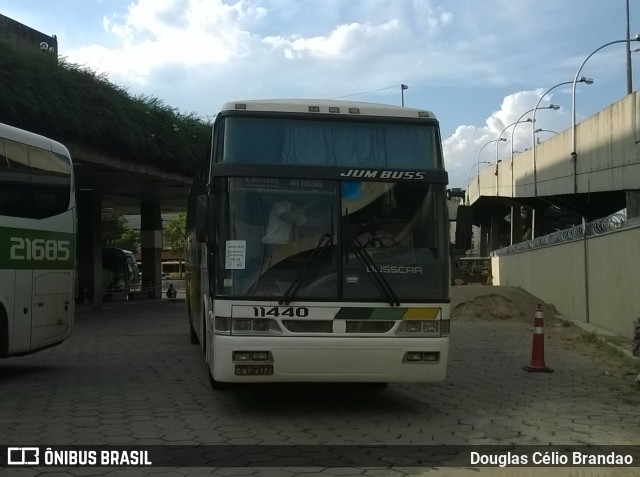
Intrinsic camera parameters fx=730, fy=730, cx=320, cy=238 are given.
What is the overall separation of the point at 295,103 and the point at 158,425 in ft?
12.4

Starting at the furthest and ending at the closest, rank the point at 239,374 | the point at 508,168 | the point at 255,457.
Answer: the point at 508,168 < the point at 239,374 < the point at 255,457

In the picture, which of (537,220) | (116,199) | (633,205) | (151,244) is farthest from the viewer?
(537,220)

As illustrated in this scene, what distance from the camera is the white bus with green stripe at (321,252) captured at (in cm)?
Result: 755

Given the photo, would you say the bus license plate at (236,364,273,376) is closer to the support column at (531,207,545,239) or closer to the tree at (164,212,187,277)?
the support column at (531,207,545,239)

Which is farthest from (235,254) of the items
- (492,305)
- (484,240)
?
(484,240)

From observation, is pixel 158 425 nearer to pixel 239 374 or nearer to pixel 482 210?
pixel 239 374

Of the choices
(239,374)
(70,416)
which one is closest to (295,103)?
(239,374)

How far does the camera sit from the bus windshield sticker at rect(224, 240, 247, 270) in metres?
7.60

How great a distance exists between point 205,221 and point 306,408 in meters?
2.52

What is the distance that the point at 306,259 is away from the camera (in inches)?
302

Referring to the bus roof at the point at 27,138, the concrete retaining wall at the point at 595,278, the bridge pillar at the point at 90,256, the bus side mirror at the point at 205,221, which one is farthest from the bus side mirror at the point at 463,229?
the bridge pillar at the point at 90,256

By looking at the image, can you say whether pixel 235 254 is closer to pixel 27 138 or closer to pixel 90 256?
pixel 27 138

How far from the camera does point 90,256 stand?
37.2m

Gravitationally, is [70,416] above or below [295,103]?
below
